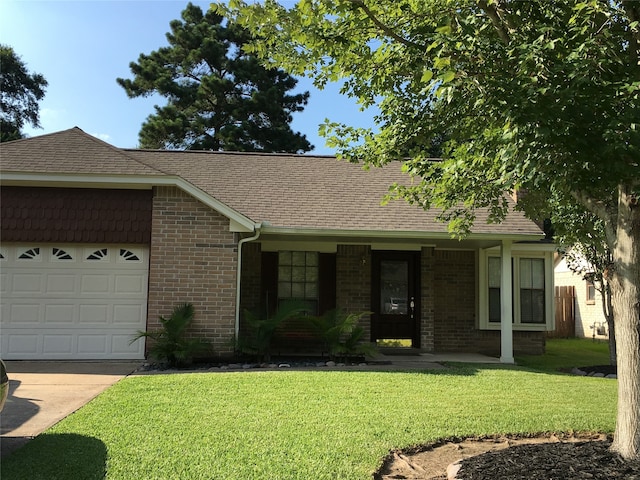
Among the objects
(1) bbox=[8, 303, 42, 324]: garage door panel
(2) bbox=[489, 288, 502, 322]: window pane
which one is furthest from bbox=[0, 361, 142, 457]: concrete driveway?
(2) bbox=[489, 288, 502, 322]: window pane

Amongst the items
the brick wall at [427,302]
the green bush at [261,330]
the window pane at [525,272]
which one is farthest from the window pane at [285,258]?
the window pane at [525,272]

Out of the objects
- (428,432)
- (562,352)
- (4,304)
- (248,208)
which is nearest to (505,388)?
(428,432)

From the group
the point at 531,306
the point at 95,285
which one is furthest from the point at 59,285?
the point at 531,306

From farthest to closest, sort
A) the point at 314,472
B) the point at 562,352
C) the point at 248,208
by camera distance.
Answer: the point at 562,352, the point at 248,208, the point at 314,472

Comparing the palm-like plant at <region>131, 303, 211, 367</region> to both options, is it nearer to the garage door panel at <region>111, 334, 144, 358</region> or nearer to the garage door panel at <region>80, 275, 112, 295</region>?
the garage door panel at <region>111, 334, 144, 358</region>

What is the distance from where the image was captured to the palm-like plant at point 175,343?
978 cm

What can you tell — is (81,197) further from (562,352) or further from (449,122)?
(562,352)

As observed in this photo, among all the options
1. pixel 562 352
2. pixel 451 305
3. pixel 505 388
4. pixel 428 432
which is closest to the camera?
pixel 428 432

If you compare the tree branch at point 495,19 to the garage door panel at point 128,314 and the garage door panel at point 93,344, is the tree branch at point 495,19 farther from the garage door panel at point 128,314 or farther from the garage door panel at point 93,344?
the garage door panel at point 93,344

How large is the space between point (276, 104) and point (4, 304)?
2192cm

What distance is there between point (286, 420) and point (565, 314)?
18.3m

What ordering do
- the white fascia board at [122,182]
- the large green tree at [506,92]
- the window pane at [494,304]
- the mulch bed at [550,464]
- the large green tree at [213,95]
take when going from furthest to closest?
the large green tree at [213,95], the window pane at [494,304], the white fascia board at [122,182], the mulch bed at [550,464], the large green tree at [506,92]

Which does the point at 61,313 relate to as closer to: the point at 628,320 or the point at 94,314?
the point at 94,314

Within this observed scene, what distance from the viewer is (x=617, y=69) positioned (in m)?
4.62
